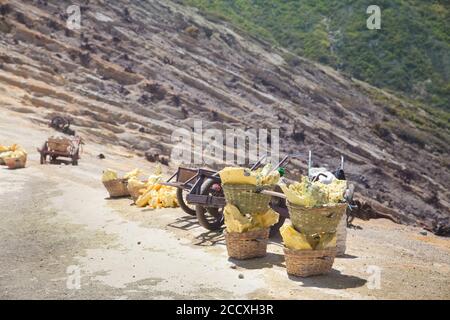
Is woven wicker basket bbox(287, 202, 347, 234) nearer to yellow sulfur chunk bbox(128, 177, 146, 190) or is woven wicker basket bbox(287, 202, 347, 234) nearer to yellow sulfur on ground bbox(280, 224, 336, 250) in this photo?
yellow sulfur on ground bbox(280, 224, 336, 250)

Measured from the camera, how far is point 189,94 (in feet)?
129

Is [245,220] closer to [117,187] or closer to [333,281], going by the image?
[333,281]

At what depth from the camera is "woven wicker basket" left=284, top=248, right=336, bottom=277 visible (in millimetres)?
6989

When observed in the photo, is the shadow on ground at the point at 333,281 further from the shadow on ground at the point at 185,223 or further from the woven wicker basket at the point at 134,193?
the woven wicker basket at the point at 134,193

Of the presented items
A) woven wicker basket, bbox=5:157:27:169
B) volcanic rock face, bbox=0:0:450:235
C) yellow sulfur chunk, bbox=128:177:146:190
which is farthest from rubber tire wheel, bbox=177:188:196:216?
volcanic rock face, bbox=0:0:450:235

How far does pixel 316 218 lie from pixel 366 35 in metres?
74.0

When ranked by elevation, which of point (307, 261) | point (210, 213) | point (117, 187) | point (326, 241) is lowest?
point (307, 261)

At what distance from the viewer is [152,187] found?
40.4 ft

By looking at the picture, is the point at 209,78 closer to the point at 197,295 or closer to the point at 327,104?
the point at 327,104

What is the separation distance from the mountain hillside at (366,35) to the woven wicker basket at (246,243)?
6509 cm

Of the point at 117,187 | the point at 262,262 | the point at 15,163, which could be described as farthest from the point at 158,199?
the point at 15,163

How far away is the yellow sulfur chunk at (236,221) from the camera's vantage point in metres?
7.85

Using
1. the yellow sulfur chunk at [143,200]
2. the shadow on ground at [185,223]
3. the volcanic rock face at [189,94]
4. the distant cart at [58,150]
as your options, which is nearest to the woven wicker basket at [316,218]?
the shadow on ground at [185,223]

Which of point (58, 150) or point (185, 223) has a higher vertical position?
point (58, 150)
